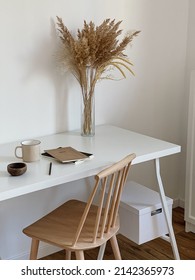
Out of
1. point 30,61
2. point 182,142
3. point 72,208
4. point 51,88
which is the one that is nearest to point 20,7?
point 30,61

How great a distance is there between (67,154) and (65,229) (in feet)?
1.15

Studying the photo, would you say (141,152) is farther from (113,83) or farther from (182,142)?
(182,142)

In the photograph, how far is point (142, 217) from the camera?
8.02ft

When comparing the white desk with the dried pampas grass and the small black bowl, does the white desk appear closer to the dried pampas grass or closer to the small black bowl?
the small black bowl

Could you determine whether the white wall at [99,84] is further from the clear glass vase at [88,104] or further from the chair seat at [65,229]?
the chair seat at [65,229]

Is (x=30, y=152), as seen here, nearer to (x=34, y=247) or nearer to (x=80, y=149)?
(x=80, y=149)

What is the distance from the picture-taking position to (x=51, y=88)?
8.24 feet

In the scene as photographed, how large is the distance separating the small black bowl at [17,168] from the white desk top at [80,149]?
19 mm

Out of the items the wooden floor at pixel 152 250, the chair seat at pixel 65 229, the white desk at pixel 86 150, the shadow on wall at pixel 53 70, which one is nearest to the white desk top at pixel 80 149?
the white desk at pixel 86 150

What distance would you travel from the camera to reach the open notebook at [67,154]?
2079mm

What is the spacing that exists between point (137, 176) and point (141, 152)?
0.84 m

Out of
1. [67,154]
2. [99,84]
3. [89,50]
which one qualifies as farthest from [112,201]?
[99,84]

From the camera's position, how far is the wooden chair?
1.89 meters

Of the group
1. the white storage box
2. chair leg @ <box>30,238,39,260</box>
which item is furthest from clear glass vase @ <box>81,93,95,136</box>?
chair leg @ <box>30,238,39,260</box>
